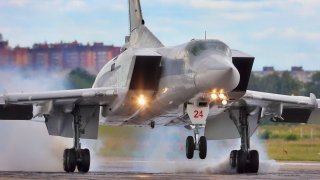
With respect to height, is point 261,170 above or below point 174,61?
below

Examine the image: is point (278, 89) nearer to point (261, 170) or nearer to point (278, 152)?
point (278, 152)

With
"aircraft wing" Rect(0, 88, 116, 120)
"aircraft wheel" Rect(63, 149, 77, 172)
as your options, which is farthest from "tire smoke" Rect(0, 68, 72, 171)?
"aircraft wheel" Rect(63, 149, 77, 172)

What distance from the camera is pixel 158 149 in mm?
45531

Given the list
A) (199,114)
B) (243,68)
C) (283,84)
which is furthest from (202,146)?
(283,84)

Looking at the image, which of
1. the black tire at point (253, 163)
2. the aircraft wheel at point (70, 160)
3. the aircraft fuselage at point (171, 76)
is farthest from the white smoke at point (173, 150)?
the aircraft fuselage at point (171, 76)

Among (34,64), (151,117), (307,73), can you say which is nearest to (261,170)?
(151,117)

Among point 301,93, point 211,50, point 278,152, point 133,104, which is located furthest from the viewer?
point 301,93

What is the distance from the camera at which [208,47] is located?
30828 mm

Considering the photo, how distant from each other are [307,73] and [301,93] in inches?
1078

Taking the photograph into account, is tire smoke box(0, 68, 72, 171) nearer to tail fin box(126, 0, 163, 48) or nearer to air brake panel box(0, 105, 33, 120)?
air brake panel box(0, 105, 33, 120)

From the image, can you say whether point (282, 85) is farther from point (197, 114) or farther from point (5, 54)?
point (197, 114)

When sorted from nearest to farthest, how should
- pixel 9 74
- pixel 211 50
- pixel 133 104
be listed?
pixel 211 50 → pixel 133 104 → pixel 9 74

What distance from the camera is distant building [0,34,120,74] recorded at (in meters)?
44.7

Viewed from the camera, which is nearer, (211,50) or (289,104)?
(211,50)
